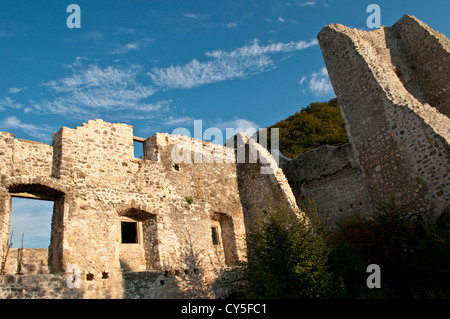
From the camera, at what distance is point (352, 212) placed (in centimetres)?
1276

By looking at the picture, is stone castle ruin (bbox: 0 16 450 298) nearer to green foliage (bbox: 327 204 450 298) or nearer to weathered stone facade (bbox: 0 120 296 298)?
weathered stone facade (bbox: 0 120 296 298)

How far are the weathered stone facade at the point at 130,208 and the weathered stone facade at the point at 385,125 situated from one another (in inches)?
83.7

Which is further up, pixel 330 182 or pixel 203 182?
pixel 203 182

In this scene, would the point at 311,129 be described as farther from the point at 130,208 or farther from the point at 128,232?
the point at 130,208

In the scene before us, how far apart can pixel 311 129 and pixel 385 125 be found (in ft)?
71.9

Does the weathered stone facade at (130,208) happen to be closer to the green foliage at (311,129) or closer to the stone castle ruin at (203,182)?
the stone castle ruin at (203,182)

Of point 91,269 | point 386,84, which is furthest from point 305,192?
point 91,269

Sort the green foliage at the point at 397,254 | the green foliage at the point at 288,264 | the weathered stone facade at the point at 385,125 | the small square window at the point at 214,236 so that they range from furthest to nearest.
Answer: the small square window at the point at 214,236 < the weathered stone facade at the point at 385,125 < the green foliage at the point at 288,264 < the green foliage at the point at 397,254

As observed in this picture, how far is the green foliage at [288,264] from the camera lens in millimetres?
9172

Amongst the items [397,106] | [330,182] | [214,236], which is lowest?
[214,236]

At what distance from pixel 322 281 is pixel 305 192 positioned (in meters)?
5.51

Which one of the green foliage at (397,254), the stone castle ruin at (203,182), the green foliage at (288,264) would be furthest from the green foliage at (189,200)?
the green foliage at (397,254)

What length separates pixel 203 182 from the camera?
41.7 feet

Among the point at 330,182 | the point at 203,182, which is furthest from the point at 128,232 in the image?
the point at 330,182
